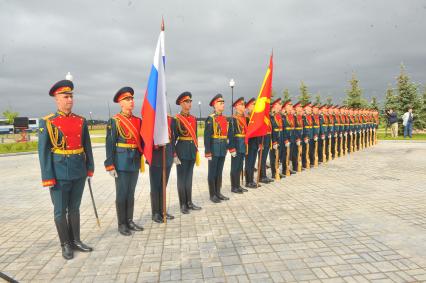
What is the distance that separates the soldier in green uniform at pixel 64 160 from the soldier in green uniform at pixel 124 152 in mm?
507

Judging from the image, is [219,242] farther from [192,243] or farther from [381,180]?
[381,180]

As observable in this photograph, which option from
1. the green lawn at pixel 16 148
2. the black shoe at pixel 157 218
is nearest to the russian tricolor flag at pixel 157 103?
the black shoe at pixel 157 218

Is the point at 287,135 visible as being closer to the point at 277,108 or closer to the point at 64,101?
the point at 277,108

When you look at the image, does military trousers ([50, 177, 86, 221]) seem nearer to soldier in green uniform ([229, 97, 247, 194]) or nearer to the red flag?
soldier in green uniform ([229, 97, 247, 194])

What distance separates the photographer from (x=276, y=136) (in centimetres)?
872

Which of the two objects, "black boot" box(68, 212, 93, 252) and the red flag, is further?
the red flag

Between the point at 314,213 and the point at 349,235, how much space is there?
1093 mm

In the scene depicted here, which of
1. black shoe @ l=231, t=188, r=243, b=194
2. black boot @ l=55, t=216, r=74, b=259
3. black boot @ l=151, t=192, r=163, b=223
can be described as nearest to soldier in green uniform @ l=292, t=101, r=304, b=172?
black shoe @ l=231, t=188, r=243, b=194

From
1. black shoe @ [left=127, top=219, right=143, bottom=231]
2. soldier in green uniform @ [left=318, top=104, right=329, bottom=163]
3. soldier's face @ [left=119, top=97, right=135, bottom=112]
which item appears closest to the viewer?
soldier's face @ [left=119, top=97, right=135, bottom=112]

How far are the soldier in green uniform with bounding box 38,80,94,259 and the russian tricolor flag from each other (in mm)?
983

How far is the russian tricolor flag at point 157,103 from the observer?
4746 mm

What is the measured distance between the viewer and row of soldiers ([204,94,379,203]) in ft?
21.4

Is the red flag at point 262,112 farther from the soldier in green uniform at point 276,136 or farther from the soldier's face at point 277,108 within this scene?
the soldier's face at point 277,108

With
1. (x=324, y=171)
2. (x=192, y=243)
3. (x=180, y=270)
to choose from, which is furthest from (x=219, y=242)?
(x=324, y=171)
